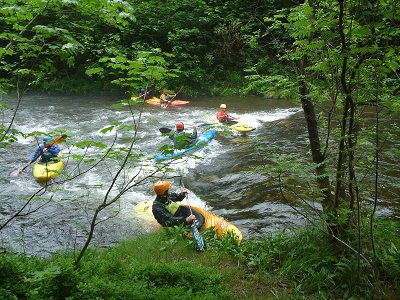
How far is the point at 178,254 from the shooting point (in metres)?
4.59

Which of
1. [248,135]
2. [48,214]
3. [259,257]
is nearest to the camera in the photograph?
[259,257]

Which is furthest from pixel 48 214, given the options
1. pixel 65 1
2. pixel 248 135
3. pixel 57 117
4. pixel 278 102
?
pixel 278 102

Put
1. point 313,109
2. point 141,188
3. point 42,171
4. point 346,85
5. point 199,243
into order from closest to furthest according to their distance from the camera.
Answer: point 346,85 < point 313,109 < point 199,243 < point 141,188 < point 42,171

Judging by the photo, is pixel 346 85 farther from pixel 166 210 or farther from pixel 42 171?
pixel 42 171

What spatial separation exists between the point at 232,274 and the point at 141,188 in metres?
4.13

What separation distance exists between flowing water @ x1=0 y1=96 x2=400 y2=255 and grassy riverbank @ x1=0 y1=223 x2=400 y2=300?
0.56m

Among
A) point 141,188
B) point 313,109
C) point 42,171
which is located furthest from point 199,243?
point 42,171

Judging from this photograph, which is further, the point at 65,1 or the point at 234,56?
the point at 234,56

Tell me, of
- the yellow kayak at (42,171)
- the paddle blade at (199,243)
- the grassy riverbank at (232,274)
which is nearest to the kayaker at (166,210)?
the paddle blade at (199,243)

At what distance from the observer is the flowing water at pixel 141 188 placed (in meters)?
5.63

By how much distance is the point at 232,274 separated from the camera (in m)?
3.80

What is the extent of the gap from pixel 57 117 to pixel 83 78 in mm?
6422

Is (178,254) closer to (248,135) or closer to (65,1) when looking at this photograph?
(65,1)

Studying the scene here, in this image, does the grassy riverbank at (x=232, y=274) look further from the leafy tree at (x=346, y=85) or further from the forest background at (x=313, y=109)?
the leafy tree at (x=346, y=85)
